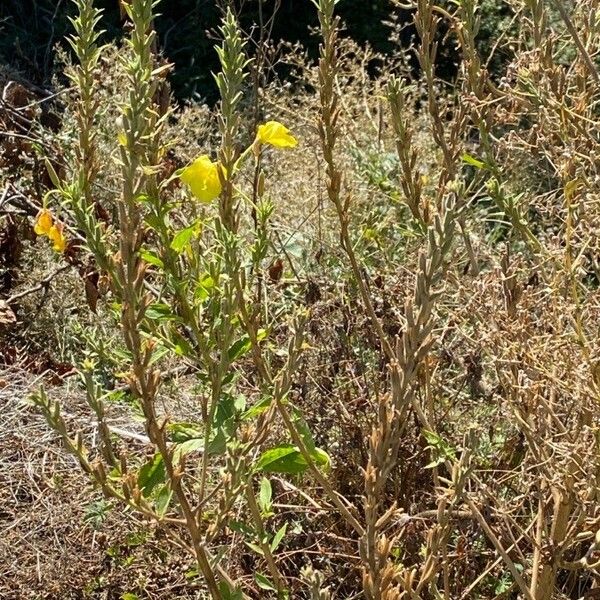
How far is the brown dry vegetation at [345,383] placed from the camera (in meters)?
1.45

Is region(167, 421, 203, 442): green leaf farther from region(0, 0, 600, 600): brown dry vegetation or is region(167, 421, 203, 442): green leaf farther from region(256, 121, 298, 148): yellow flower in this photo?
region(256, 121, 298, 148): yellow flower

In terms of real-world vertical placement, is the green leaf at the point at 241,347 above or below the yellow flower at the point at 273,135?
below

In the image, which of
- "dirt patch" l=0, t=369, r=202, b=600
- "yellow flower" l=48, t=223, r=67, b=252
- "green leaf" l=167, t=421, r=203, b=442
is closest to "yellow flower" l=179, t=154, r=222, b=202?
"green leaf" l=167, t=421, r=203, b=442

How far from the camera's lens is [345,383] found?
7.88ft

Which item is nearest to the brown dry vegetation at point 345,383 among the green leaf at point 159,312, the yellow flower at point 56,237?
the green leaf at point 159,312

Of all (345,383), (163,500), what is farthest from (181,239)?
(345,383)

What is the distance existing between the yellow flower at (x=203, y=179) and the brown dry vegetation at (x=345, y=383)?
57 millimetres

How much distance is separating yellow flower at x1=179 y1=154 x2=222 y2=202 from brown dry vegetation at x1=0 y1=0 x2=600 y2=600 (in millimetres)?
57

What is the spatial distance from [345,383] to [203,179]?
3.04 feet

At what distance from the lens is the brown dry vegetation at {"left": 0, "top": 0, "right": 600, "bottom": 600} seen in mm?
1454

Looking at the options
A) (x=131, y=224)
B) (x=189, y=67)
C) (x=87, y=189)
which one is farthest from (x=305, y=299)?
(x=189, y=67)

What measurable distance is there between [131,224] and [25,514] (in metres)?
1.40

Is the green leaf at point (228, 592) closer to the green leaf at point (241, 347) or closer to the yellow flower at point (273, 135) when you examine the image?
the green leaf at point (241, 347)

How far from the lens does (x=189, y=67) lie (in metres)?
7.92
